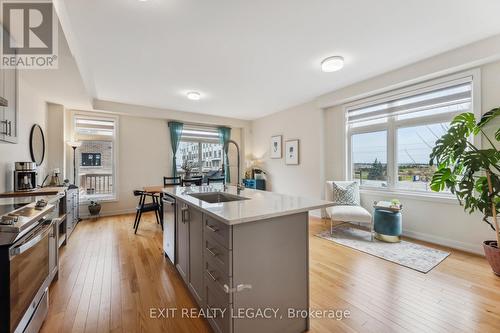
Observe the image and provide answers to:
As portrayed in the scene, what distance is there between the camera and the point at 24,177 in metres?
2.83

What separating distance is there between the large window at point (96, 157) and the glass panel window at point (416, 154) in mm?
5924

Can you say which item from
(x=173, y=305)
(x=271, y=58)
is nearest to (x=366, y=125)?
(x=271, y=58)

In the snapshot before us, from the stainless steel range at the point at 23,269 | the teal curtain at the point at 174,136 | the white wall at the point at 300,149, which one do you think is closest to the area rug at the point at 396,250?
the white wall at the point at 300,149

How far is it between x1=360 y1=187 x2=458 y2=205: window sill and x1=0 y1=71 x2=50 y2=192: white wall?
5412mm

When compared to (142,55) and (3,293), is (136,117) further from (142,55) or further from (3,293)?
(3,293)

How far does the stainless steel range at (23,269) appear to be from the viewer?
3.61ft

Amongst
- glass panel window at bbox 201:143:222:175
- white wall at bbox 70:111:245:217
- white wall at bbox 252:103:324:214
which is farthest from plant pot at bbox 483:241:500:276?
white wall at bbox 70:111:245:217

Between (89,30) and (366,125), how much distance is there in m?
4.35

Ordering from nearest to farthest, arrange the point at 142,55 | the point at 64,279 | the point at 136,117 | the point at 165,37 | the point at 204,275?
the point at 204,275, the point at 64,279, the point at 165,37, the point at 142,55, the point at 136,117

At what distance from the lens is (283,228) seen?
145 cm

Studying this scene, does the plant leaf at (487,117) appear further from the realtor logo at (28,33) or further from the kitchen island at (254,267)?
the realtor logo at (28,33)

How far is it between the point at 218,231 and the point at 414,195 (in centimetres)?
343

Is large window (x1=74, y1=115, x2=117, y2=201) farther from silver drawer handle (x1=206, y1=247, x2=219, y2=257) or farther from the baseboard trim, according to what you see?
the baseboard trim

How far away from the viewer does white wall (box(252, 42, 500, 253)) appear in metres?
2.70
